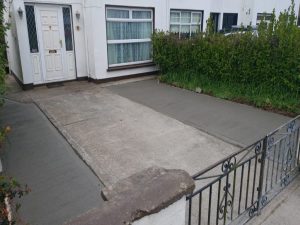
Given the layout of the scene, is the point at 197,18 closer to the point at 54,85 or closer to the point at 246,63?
the point at 246,63

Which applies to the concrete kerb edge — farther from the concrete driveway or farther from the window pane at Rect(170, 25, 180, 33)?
the window pane at Rect(170, 25, 180, 33)

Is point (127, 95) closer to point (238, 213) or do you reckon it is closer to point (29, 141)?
point (29, 141)

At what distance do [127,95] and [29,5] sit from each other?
4.17 metres

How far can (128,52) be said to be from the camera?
10469 millimetres

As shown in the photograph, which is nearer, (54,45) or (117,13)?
(54,45)

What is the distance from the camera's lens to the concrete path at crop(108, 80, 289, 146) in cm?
559

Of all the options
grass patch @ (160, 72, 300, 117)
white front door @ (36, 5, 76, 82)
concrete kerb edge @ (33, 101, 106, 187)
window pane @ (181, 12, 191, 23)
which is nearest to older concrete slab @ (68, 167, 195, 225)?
concrete kerb edge @ (33, 101, 106, 187)

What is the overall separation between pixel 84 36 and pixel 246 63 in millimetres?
5658

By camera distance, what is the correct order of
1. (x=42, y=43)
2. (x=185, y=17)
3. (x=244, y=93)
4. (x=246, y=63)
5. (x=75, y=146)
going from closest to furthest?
1. (x=75, y=146)
2. (x=246, y=63)
3. (x=244, y=93)
4. (x=42, y=43)
5. (x=185, y=17)

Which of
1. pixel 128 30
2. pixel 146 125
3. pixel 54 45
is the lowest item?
pixel 146 125

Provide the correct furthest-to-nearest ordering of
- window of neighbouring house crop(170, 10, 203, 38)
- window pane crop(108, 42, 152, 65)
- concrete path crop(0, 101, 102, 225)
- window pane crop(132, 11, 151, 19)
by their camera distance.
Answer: window of neighbouring house crop(170, 10, 203, 38) < window pane crop(132, 11, 151, 19) < window pane crop(108, 42, 152, 65) < concrete path crop(0, 101, 102, 225)

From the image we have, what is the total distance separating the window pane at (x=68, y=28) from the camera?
927 cm

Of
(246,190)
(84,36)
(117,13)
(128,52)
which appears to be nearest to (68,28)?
(84,36)

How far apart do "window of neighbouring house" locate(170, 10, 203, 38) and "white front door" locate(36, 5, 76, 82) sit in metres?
4.54
